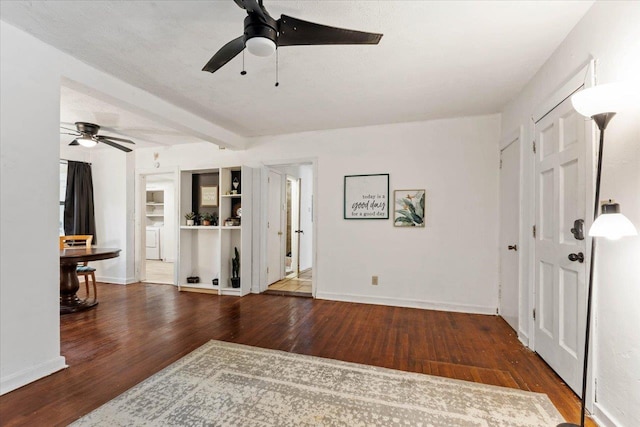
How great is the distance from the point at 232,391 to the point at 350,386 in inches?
31.6

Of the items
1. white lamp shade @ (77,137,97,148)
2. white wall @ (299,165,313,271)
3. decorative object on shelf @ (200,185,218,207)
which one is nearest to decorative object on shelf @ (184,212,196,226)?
decorative object on shelf @ (200,185,218,207)

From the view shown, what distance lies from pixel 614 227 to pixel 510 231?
2.02m

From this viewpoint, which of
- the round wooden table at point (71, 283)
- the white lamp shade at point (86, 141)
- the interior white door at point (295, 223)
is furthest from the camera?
the interior white door at point (295, 223)

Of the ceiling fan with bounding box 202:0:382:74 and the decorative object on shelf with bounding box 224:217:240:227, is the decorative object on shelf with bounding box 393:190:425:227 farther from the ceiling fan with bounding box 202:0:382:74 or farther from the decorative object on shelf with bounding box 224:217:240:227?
the ceiling fan with bounding box 202:0:382:74

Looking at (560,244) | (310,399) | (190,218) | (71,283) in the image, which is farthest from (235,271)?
(560,244)

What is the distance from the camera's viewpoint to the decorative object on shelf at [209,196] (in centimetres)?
483

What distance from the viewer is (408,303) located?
150 inches

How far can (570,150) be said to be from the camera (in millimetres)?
1987

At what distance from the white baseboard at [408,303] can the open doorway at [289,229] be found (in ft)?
1.59

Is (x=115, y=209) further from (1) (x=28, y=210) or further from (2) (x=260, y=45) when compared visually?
(2) (x=260, y=45)

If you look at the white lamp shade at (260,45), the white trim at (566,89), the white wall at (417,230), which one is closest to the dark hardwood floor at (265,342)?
the white wall at (417,230)

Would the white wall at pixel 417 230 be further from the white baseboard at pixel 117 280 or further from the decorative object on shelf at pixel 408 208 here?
the white baseboard at pixel 117 280

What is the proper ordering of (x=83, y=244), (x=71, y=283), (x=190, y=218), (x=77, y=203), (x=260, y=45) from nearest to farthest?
1. (x=260, y=45)
2. (x=71, y=283)
3. (x=83, y=244)
4. (x=190, y=218)
5. (x=77, y=203)

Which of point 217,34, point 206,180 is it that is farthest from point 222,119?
point 217,34
